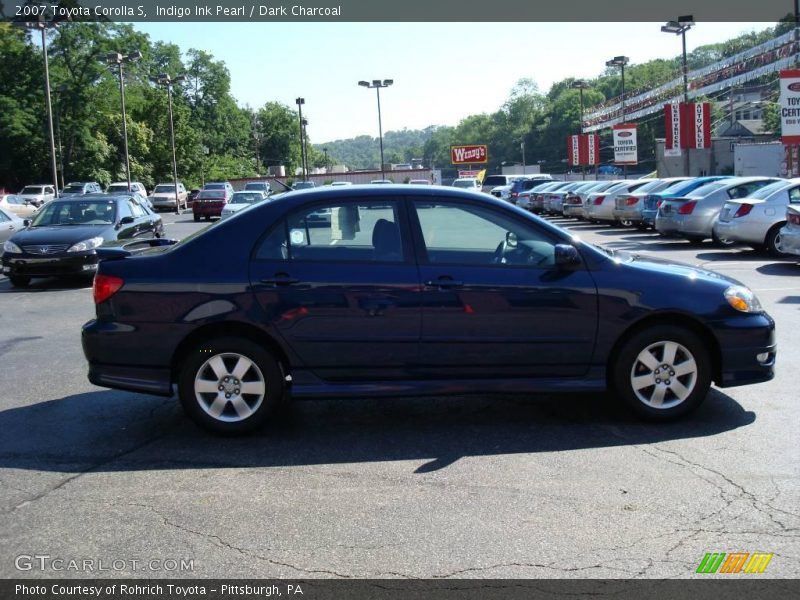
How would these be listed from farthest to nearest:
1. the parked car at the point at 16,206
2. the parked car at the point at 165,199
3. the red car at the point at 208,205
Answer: the parked car at the point at 165,199 → the parked car at the point at 16,206 → the red car at the point at 208,205

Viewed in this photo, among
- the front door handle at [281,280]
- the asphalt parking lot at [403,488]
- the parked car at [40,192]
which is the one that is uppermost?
the parked car at [40,192]

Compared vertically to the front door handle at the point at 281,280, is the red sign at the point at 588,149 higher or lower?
higher

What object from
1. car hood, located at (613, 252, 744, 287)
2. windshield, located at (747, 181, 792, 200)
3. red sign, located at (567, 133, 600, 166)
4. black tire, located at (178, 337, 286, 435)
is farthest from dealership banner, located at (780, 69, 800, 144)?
red sign, located at (567, 133, 600, 166)

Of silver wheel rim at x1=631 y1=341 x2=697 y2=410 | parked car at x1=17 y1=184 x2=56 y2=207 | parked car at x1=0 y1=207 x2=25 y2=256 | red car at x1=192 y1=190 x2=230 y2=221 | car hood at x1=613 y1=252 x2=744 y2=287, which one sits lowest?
silver wheel rim at x1=631 y1=341 x2=697 y2=410

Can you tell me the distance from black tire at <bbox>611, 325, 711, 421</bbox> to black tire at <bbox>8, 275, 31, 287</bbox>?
1213cm

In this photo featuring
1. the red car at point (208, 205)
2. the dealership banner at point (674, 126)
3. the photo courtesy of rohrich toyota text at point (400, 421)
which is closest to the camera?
the photo courtesy of rohrich toyota text at point (400, 421)

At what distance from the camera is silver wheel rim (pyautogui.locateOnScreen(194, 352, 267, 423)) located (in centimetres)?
611

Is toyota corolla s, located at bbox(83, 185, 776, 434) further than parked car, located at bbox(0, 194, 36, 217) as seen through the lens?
No

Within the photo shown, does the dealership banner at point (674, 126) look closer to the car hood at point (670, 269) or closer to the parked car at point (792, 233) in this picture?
the parked car at point (792, 233)

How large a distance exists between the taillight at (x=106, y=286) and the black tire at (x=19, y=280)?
1011cm

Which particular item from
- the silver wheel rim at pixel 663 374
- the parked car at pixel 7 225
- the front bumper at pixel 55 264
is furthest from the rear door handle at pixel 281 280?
the parked car at pixel 7 225

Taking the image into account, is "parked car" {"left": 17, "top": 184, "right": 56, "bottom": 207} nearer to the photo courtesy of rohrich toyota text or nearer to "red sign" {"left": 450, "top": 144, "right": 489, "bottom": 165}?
"red sign" {"left": 450, "top": 144, "right": 489, "bottom": 165}

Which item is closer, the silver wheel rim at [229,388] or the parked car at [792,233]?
the silver wheel rim at [229,388]

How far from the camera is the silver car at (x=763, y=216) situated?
17.0 metres
